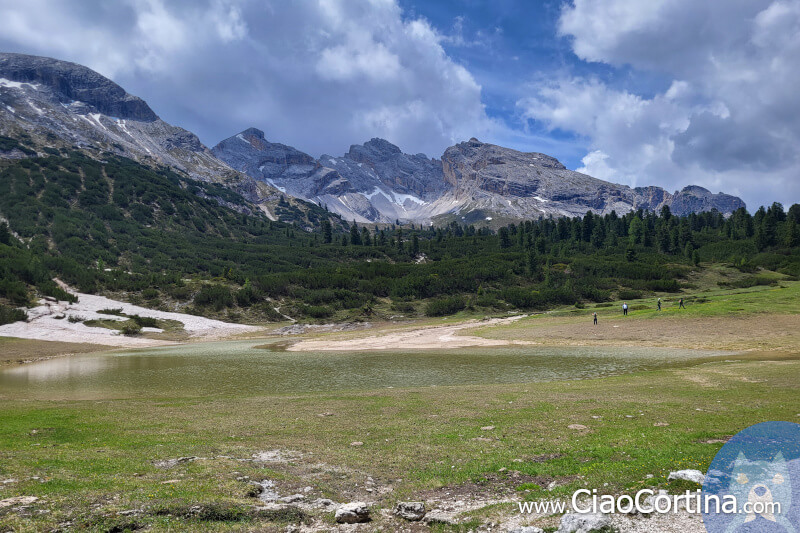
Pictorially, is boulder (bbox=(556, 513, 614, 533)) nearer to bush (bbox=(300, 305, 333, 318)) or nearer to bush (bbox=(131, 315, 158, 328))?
bush (bbox=(131, 315, 158, 328))

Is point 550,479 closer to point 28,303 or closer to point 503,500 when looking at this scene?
point 503,500

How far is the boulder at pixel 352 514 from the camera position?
9219mm

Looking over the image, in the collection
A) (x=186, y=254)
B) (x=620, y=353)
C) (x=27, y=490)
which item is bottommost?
(x=620, y=353)

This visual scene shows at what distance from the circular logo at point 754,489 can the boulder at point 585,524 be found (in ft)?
5.61

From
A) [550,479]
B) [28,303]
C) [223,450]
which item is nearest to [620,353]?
[550,479]

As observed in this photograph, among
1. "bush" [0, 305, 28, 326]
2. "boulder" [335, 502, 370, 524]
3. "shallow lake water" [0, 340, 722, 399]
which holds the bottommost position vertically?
"shallow lake water" [0, 340, 722, 399]

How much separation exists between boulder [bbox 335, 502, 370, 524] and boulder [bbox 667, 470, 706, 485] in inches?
272

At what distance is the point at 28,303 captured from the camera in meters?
87.8

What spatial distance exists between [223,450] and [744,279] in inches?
5525

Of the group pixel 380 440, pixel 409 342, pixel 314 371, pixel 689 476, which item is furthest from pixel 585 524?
pixel 409 342

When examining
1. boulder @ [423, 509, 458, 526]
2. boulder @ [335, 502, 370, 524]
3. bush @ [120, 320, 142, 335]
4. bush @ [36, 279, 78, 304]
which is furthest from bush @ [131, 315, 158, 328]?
boulder @ [423, 509, 458, 526]

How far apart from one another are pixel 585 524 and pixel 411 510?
3677 millimetres

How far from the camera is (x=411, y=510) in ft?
31.5

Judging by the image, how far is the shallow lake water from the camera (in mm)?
34531
